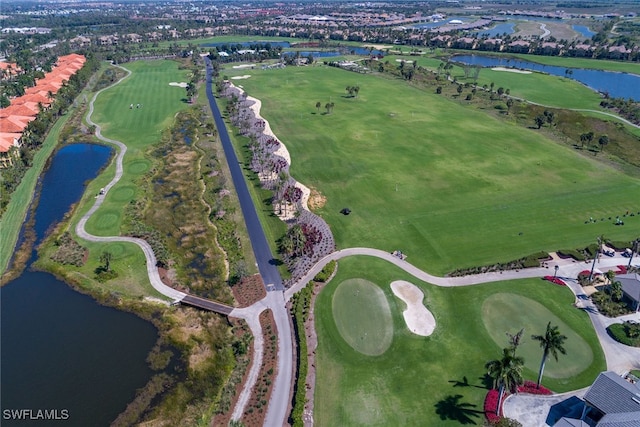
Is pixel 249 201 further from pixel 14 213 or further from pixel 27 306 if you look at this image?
pixel 14 213

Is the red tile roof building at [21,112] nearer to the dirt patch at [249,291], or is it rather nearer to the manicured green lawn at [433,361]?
the dirt patch at [249,291]

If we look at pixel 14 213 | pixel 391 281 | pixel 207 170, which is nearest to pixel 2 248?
pixel 14 213

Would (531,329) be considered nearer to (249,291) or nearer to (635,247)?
(635,247)

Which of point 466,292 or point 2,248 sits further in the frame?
point 2,248

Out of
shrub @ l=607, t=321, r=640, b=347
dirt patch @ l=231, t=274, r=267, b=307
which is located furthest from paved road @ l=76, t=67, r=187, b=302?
shrub @ l=607, t=321, r=640, b=347

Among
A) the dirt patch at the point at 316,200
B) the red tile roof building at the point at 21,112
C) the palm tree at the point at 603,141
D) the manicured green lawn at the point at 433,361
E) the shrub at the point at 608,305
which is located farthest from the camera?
the palm tree at the point at 603,141

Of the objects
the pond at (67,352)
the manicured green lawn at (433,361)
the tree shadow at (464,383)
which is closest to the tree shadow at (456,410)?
the manicured green lawn at (433,361)

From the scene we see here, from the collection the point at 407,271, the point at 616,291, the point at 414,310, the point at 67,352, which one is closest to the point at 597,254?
the point at 616,291
